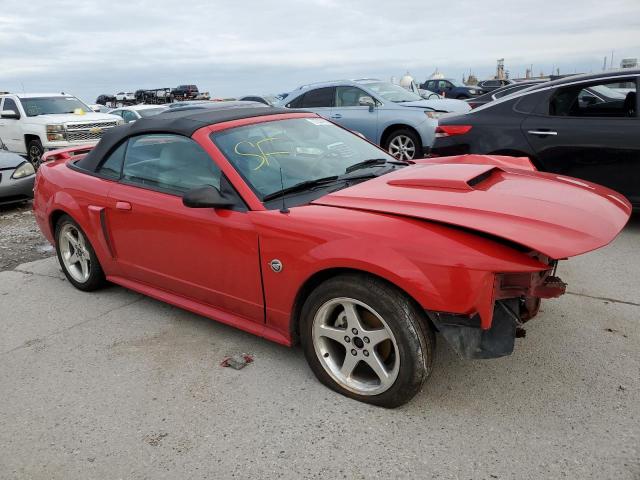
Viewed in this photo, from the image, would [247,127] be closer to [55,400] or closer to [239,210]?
[239,210]

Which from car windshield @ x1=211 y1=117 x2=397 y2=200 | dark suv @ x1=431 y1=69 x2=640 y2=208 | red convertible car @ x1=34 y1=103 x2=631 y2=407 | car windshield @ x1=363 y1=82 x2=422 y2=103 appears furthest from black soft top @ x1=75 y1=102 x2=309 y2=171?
car windshield @ x1=363 y1=82 x2=422 y2=103

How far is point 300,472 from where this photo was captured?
7.54 ft

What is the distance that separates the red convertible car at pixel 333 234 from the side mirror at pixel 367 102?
5698 millimetres

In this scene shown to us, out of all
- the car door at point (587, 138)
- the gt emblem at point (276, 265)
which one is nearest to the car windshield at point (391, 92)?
the car door at point (587, 138)

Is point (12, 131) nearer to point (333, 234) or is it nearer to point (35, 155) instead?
point (35, 155)

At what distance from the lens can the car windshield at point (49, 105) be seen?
472 inches

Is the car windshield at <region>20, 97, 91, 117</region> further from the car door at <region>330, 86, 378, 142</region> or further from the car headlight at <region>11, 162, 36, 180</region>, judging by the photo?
the car door at <region>330, 86, 378, 142</region>

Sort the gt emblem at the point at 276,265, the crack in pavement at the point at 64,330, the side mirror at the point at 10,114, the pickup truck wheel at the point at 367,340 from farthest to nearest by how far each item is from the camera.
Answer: the side mirror at the point at 10,114
the crack in pavement at the point at 64,330
the gt emblem at the point at 276,265
the pickup truck wheel at the point at 367,340

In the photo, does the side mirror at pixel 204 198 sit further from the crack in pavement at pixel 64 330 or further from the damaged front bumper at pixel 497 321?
the crack in pavement at pixel 64 330

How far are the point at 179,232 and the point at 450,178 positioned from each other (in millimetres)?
1670

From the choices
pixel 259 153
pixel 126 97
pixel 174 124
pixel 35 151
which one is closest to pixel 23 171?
pixel 35 151

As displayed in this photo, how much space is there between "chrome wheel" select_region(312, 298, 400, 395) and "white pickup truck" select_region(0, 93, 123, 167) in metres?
10.1

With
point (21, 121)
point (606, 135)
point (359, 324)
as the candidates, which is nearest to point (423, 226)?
Answer: point (359, 324)

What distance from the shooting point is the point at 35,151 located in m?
11.6
